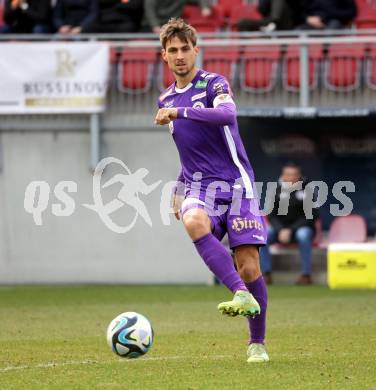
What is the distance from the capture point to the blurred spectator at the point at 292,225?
16.2m

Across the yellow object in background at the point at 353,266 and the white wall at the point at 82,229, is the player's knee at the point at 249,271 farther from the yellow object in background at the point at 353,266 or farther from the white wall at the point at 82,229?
the white wall at the point at 82,229

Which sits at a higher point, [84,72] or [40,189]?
[84,72]

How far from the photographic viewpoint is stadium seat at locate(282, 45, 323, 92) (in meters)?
16.7

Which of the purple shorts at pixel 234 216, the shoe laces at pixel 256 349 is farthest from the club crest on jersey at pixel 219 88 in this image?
the shoe laces at pixel 256 349

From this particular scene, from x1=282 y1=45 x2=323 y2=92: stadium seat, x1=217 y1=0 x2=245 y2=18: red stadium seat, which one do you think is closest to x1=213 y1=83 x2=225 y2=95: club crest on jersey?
x1=282 y1=45 x2=323 y2=92: stadium seat

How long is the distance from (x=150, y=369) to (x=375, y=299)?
699 cm

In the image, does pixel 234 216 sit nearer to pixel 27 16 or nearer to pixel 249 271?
pixel 249 271

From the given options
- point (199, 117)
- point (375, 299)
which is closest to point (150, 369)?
point (199, 117)

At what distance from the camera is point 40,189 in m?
17.4

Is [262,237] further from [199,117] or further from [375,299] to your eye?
[375,299]

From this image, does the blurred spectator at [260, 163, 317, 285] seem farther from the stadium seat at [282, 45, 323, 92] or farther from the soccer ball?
the soccer ball

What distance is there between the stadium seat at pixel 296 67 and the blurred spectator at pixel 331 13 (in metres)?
0.47

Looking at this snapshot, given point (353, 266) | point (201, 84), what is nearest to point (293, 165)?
point (353, 266)

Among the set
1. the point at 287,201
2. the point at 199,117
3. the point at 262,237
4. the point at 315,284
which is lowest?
the point at 315,284
